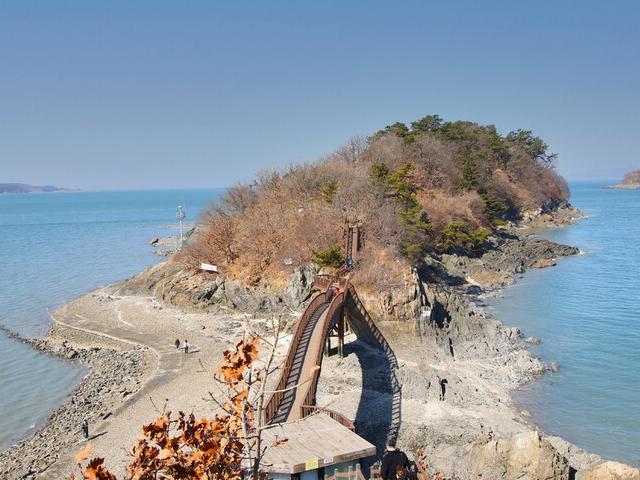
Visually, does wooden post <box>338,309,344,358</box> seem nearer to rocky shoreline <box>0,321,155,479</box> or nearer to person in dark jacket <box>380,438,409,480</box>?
rocky shoreline <box>0,321,155,479</box>

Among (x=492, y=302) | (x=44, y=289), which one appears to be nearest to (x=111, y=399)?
(x=492, y=302)

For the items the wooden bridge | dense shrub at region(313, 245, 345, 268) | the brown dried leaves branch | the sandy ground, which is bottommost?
the sandy ground

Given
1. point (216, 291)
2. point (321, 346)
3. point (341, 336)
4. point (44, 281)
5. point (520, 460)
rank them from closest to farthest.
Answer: point (520, 460)
point (321, 346)
point (341, 336)
point (216, 291)
point (44, 281)

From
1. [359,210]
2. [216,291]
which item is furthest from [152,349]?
[359,210]

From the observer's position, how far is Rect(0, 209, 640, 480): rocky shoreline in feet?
56.0

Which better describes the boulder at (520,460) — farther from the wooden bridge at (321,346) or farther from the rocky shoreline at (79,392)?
the rocky shoreline at (79,392)

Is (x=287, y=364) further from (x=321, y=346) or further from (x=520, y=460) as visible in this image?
(x=520, y=460)

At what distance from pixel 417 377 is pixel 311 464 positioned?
46.8 ft

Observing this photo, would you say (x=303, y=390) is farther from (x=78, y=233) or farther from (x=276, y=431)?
(x=78, y=233)

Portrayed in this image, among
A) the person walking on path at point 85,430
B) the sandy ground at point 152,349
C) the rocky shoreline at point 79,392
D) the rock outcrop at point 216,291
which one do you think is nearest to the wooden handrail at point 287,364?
the sandy ground at point 152,349

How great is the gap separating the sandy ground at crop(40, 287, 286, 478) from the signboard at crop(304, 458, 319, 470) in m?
3.88

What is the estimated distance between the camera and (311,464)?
10992mm

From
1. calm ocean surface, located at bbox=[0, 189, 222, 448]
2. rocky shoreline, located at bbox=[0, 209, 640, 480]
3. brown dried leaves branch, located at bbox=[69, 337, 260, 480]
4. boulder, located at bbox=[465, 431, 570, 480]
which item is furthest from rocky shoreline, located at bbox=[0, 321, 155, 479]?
brown dried leaves branch, located at bbox=[69, 337, 260, 480]

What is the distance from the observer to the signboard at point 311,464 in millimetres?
10992
